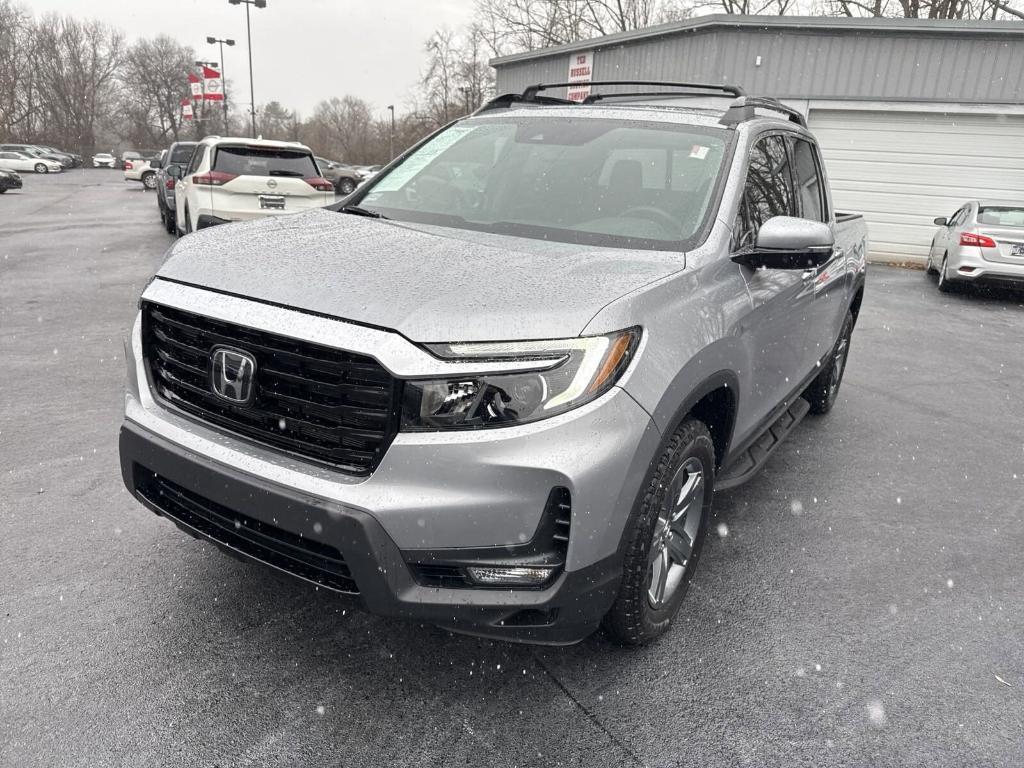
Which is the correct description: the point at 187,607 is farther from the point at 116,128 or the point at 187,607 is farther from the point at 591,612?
the point at 116,128

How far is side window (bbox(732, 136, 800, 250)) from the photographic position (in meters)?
3.17

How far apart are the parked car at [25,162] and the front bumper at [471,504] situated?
2262 inches

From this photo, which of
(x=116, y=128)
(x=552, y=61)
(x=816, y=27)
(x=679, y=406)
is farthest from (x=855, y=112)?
(x=116, y=128)

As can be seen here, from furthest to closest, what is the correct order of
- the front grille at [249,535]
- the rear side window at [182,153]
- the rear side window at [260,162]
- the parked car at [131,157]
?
1. the parked car at [131,157]
2. the rear side window at [182,153]
3. the rear side window at [260,162]
4. the front grille at [249,535]

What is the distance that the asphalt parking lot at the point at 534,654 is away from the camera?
2.29m

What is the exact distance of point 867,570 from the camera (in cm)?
345

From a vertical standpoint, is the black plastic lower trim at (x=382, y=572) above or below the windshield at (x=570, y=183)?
below

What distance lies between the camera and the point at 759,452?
151 inches

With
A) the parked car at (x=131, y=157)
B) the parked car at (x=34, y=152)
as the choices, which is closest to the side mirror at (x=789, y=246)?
the parked car at (x=131, y=157)

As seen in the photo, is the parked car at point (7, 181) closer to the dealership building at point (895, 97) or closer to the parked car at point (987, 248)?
the dealership building at point (895, 97)

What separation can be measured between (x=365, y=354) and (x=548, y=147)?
6.33ft

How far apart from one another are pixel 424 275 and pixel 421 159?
1769 millimetres

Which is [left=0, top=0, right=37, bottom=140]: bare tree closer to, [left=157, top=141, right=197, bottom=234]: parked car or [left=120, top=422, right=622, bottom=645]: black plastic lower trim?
[left=157, top=141, right=197, bottom=234]: parked car

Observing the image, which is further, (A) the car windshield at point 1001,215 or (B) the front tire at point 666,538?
(A) the car windshield at point 1001,215
